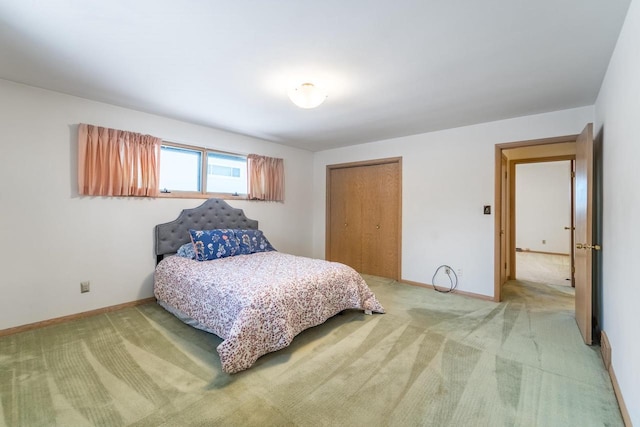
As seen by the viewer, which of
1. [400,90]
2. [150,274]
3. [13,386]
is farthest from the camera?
[150,274]

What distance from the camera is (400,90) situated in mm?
2654

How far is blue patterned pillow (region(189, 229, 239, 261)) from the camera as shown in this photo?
326 cm

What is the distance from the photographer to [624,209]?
1.66 metres

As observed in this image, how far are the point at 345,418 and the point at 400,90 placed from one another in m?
2.62

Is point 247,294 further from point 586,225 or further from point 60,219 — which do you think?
point 586,225

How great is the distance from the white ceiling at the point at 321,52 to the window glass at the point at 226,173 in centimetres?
96

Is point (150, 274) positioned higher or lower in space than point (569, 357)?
higher

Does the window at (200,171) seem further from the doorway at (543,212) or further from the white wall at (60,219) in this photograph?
the doorway at (543,212)

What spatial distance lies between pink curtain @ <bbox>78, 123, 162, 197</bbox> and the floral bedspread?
95 cm

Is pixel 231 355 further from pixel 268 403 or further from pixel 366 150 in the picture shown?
pixel 366 150

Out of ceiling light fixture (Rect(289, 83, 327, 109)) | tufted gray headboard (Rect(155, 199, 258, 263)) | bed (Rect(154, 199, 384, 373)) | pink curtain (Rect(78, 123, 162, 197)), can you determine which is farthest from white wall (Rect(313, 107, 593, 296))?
A: pink curtain (Rect(78, 123, 162, 197))

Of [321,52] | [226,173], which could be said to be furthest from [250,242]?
[321,52]

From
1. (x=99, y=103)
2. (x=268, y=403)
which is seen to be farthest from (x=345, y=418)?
(x=99, y=103)

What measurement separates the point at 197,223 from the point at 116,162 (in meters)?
1.14
